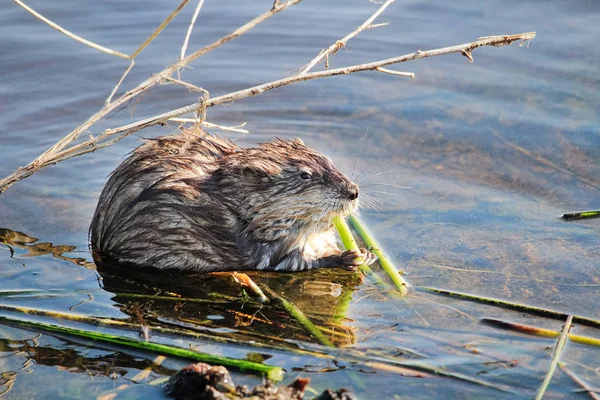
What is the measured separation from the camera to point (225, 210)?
16.1ft

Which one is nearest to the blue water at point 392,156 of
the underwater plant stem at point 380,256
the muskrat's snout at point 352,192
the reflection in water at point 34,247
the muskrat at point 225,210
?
the reflection in water at point 34,247

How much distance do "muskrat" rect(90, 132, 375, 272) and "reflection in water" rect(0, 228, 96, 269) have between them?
0.17 m

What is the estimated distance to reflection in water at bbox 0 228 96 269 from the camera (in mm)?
4914

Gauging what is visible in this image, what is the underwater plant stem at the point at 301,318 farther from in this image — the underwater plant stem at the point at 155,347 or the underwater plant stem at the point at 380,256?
the underwater plant stem at the point at 380,256

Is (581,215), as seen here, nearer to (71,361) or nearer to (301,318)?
(301,318)

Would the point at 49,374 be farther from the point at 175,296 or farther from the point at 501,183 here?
the point at 501,183

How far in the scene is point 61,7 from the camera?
8.32 m

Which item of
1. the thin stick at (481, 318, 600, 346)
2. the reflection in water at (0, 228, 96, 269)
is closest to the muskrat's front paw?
the thin stick at (481, 318, 600, 346)

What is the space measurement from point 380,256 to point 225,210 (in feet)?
2.99

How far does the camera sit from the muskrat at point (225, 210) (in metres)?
4.82

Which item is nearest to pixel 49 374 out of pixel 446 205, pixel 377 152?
pixel 446 205

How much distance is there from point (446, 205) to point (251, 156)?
55.7 inches

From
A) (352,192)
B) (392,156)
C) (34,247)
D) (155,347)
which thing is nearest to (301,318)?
(155,347)

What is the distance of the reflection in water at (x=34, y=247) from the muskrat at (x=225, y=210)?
17 cm
